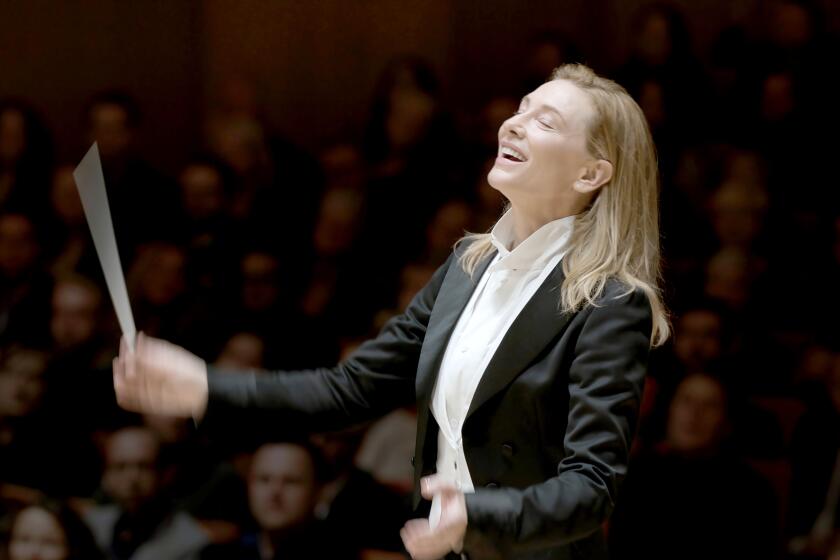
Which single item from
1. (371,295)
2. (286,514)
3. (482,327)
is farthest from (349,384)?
(371,295)

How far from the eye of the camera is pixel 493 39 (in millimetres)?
A: 4449

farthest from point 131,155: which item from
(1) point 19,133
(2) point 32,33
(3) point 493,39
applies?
(3) point 493,39

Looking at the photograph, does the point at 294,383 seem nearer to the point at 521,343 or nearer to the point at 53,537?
the point at 521,343

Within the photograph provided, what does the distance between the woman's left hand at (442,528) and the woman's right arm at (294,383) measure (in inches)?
16.2

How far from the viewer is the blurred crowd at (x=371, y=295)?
3303 mm

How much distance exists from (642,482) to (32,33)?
9.15ft

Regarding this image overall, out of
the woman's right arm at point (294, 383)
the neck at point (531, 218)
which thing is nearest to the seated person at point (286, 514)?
the woman's right arm at point (294, 383)

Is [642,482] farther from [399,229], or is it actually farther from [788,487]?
[399,229]

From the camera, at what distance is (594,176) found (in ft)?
5.68

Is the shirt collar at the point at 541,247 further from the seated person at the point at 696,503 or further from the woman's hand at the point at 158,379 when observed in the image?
the seated person at the point at 696,503

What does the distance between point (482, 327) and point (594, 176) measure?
26cm

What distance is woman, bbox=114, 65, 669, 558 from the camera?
156cm

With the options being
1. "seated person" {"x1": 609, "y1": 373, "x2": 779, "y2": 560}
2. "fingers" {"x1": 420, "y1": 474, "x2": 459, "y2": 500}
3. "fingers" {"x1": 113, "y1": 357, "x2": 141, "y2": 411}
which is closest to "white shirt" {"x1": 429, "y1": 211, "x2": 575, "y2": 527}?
"fingers" {"x1": 420, "y1": 474, "x2": 459, "y2": 500}

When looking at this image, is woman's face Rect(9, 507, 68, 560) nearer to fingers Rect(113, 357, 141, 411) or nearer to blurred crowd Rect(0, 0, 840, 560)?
blurred crowd Rect(0, 0, 840, 560)
